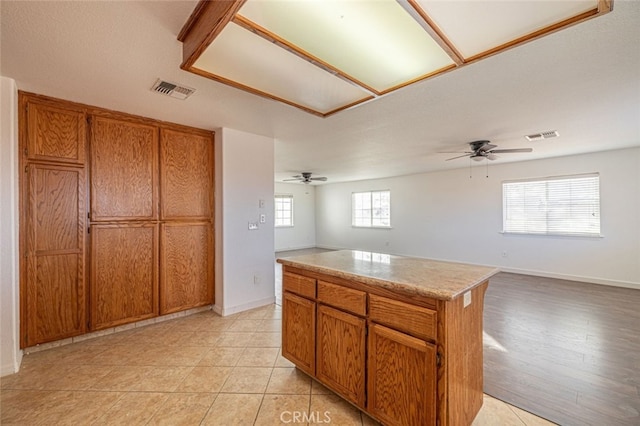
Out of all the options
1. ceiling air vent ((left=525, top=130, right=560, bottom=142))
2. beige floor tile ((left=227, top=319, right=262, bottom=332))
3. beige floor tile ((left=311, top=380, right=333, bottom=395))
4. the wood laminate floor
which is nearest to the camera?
the wood laminate floor

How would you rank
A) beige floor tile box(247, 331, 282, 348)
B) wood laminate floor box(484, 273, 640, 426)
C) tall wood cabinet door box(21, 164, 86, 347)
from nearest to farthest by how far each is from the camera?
1. wood laminate floor box(484, 273, 640, 426)
2. tall wood cabinet door box(21, 164, 86, 347)
3. beige floor tile box(247, 331, 282, 348)

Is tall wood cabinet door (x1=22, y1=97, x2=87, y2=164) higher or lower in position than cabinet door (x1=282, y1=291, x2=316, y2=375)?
higher

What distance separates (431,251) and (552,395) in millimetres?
5280

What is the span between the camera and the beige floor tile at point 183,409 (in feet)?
5.53

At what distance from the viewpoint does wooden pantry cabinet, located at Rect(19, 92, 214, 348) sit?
2469mm

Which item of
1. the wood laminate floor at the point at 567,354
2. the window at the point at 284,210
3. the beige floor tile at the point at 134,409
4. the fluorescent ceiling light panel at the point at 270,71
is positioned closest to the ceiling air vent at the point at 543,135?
the wood laminate floor at the point at 567,354

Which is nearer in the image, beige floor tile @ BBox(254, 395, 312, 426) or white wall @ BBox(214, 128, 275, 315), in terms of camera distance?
beige floor tile @ BBox(254, 395, 312, 426)

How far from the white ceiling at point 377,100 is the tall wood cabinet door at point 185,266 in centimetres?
135

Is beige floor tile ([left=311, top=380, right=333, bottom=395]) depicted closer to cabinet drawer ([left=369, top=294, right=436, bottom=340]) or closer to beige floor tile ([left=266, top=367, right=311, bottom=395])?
beige floor tile ([left=266, top=367, right=311, bottom=395])

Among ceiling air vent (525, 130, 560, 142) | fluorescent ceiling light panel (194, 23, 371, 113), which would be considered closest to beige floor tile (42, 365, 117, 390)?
fluorescent ceiling light panel (194, 23, 371, 113)

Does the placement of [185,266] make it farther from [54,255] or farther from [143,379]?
[143,379]

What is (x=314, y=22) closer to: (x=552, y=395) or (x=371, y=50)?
(x=371, y=50)

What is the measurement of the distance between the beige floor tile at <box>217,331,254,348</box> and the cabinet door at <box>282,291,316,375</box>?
728 millimetres

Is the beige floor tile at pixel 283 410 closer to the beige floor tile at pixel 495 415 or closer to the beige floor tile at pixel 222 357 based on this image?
the beige floor tile at pixel 222 357
